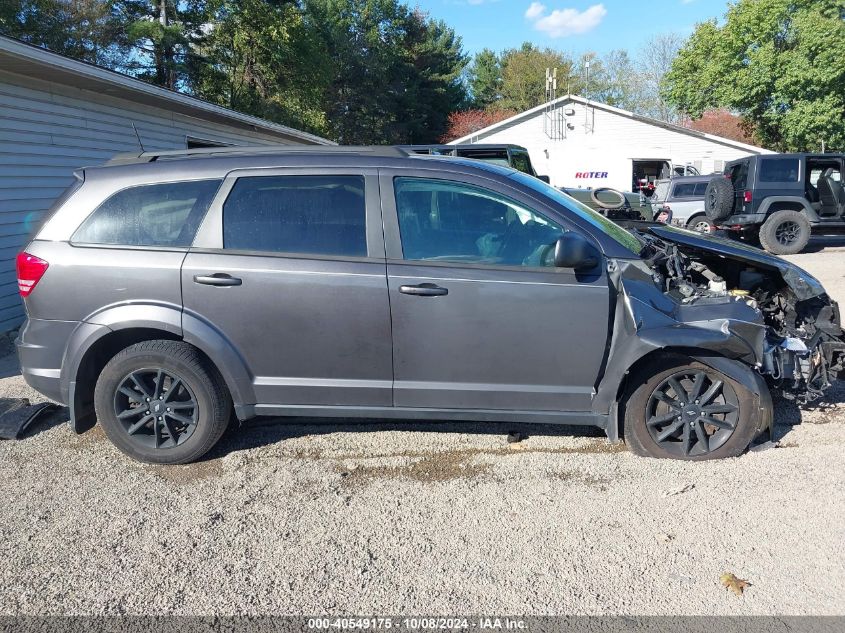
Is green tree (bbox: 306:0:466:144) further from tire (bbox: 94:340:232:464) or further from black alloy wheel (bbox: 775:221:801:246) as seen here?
tire (bbox: 94:340:232:464)

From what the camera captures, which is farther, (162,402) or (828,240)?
(828,240)

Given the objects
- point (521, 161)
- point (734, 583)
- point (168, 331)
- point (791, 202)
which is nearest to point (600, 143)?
point (791, 202)

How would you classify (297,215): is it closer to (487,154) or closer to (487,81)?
(487,154)

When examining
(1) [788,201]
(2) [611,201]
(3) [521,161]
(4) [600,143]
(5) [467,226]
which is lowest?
(5) [467,226]

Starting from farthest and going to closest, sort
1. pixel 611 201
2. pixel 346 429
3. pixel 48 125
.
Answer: pixel 48 125 → pixel 611 201 → pixel 346 429

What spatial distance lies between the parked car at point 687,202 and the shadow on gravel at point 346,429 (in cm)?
1347

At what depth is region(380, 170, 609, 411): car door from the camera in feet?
11.8

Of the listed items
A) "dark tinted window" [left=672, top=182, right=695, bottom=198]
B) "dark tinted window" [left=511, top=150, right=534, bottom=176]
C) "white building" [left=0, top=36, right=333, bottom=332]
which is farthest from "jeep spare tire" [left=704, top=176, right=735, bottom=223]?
"white building" [left=0, top=36, right=333, bottom=332]

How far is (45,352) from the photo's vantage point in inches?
153

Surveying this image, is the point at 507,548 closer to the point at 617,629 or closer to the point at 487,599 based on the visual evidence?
the point at 487,599

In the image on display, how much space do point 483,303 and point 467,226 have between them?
49 centimetres

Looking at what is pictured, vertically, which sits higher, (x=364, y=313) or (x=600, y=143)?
(x=600, y=143)

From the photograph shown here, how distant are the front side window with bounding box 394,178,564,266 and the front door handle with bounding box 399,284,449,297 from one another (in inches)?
7.0

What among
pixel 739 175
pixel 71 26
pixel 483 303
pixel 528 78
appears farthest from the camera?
pixel 528 78
